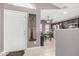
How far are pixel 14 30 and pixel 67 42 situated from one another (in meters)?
3.36

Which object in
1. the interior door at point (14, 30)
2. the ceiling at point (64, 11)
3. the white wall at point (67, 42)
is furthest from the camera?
the ceiling at point (64, 11)

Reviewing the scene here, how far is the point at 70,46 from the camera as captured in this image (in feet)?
10.4

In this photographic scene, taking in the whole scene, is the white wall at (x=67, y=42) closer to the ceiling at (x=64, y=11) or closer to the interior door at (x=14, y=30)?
the interior door at (x=14, y=30)

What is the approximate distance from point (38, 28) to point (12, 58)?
5.25 m

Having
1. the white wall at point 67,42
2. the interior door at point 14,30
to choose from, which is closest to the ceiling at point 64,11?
the interior door at point 14,30

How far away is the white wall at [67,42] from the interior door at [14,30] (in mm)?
3203

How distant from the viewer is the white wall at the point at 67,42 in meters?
3.13

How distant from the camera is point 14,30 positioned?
5.96 m

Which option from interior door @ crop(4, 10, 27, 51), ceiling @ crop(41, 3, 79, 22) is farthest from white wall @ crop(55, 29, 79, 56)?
ceiling @ crop(41, 3, 79, 22)

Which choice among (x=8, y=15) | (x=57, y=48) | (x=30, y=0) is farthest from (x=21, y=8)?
(x=30, y=0)

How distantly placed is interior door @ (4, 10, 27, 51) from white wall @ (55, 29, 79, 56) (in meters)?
3.20

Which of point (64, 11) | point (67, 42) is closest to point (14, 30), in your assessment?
point (67, 42)

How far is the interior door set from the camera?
5.74 m

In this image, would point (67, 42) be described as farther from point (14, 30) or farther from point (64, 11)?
point (64, 11)
